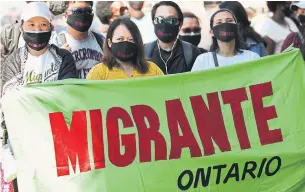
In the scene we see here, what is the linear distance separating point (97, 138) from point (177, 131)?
→ 0.60 m

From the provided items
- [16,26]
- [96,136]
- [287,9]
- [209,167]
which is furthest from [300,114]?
[287,9]

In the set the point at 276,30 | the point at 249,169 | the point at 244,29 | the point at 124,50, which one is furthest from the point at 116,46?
the point at 276,30

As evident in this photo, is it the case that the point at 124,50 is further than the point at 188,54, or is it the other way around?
the point at 188,54

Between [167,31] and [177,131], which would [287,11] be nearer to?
[167,31]

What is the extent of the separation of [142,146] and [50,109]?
28.1 inches

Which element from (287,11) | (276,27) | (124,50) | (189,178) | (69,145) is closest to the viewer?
(69,145)

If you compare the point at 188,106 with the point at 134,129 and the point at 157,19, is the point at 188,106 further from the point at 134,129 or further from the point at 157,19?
the point at 157,19

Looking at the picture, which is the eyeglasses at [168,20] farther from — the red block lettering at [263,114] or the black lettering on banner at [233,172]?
the black lettering on banner at [233,172]

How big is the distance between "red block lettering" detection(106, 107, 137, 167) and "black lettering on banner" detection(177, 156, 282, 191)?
404 mm

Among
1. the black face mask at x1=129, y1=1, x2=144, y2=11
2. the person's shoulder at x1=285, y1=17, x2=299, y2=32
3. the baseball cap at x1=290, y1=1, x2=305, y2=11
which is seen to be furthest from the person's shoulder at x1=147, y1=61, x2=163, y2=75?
the person's shoulder at x1=285, y1=17, x2=299, y2=32

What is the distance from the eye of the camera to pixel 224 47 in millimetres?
9648

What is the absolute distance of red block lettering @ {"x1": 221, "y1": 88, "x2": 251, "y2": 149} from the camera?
8367 millimetres

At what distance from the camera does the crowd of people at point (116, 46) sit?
359 inches

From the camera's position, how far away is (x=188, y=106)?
329 inches
